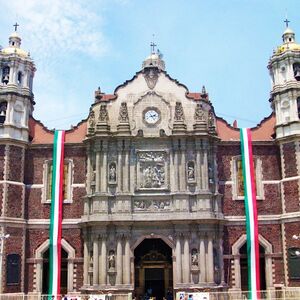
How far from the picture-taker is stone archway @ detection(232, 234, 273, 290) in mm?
36594

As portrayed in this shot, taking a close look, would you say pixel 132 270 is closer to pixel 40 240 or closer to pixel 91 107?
pixel 40 240

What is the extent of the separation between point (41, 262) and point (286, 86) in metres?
22.4

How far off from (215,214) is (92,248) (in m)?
8.91

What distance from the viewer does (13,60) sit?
40000mm

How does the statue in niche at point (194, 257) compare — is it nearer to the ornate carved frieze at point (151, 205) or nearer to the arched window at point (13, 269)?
the ornate carved frieze at point (151, 205)

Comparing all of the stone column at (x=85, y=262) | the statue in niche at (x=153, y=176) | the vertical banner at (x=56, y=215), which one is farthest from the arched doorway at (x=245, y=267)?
the vertical banner at (x=56, y=215)

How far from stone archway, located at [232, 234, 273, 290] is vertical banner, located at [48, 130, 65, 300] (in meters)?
12.4

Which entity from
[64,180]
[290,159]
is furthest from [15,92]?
[290,159]

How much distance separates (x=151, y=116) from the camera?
38844 millimetres

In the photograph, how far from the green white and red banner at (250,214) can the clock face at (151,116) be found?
21.4 feet

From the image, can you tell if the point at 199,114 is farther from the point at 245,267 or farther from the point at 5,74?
the point at 5,74

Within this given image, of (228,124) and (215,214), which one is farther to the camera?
(228,124)

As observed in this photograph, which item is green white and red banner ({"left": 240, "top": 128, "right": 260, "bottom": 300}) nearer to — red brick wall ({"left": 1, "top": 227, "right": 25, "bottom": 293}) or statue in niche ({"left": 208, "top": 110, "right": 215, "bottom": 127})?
statue in niche ({"left": 208, "top": 110, "right": 215, "bottom": 127})

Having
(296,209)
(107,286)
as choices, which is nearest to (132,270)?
(107,286)
